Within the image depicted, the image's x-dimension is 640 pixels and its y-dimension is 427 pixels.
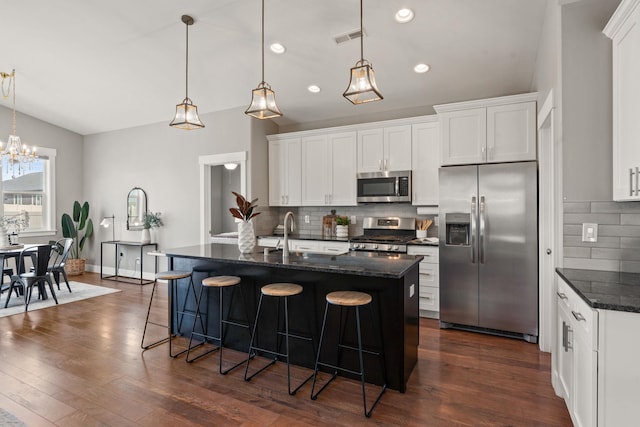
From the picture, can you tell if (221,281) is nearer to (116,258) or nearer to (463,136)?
(463,136)

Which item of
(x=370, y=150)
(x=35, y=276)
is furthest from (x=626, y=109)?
(x=35, y=276)

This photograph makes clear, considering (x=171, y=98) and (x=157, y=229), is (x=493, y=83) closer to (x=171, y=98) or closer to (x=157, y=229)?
(x=171, y=98)

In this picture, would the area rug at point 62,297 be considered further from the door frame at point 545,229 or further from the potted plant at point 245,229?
the door frame at point 545,229

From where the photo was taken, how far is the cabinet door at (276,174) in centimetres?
567

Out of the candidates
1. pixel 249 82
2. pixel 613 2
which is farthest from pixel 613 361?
pixel 249 82

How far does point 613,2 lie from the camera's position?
240cm

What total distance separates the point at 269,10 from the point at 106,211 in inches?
227

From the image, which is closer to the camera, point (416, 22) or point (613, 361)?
point (613, 361)

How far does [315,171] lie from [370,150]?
913 mm

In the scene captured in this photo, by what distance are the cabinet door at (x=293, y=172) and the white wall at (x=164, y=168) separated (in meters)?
0.40

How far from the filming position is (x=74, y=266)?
715 cm

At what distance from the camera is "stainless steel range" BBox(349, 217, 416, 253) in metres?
4.45

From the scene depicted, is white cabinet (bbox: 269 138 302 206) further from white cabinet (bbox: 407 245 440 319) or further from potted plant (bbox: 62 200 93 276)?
potted plant (bbox: 62 200 93 276)

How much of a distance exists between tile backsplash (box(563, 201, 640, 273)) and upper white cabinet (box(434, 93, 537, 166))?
57.9 inches
